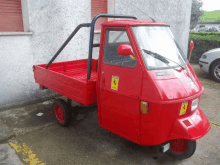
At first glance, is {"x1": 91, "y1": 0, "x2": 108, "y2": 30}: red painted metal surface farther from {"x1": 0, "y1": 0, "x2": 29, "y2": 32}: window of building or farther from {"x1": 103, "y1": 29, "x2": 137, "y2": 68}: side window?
{"x1": 103, "y1": 29, "x2": 137, "y2": 68}: side window

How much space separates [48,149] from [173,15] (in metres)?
7.89

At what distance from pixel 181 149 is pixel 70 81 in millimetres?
2165

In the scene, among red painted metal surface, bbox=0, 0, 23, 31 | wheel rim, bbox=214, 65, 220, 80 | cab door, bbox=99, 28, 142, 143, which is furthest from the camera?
wheel rim, bbox=214, 65, 220, 80

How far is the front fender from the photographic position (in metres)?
2.64

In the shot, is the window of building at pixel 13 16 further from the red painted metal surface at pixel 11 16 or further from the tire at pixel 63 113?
the tire at pixel 63 113

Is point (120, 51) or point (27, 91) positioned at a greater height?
point (120, 51)

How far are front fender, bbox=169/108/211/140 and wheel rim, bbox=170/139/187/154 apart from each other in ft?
1.44

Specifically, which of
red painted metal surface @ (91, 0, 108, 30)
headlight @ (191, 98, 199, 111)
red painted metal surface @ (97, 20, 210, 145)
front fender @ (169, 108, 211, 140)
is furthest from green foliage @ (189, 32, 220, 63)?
front fender @ (169, 108, 211, 140)

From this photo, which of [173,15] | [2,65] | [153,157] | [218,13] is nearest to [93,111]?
[153,157]

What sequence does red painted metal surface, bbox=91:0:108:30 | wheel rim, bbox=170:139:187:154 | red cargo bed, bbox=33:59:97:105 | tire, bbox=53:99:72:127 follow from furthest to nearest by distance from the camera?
red painted metal surface, bbox=91:0:108:30, tire, bbox=53:99:72:127, red cargo bed, bbox=33:59:97:105, wheel rim, bbox=170:139:187:154

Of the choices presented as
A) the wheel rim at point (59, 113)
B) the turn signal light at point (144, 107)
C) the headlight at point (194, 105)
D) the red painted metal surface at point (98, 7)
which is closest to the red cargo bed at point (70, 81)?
the wheel rim at point (59, 113)

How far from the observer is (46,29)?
5.37 m

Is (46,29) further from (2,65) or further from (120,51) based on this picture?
(120,51)

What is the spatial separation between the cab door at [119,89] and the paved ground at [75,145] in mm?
451
